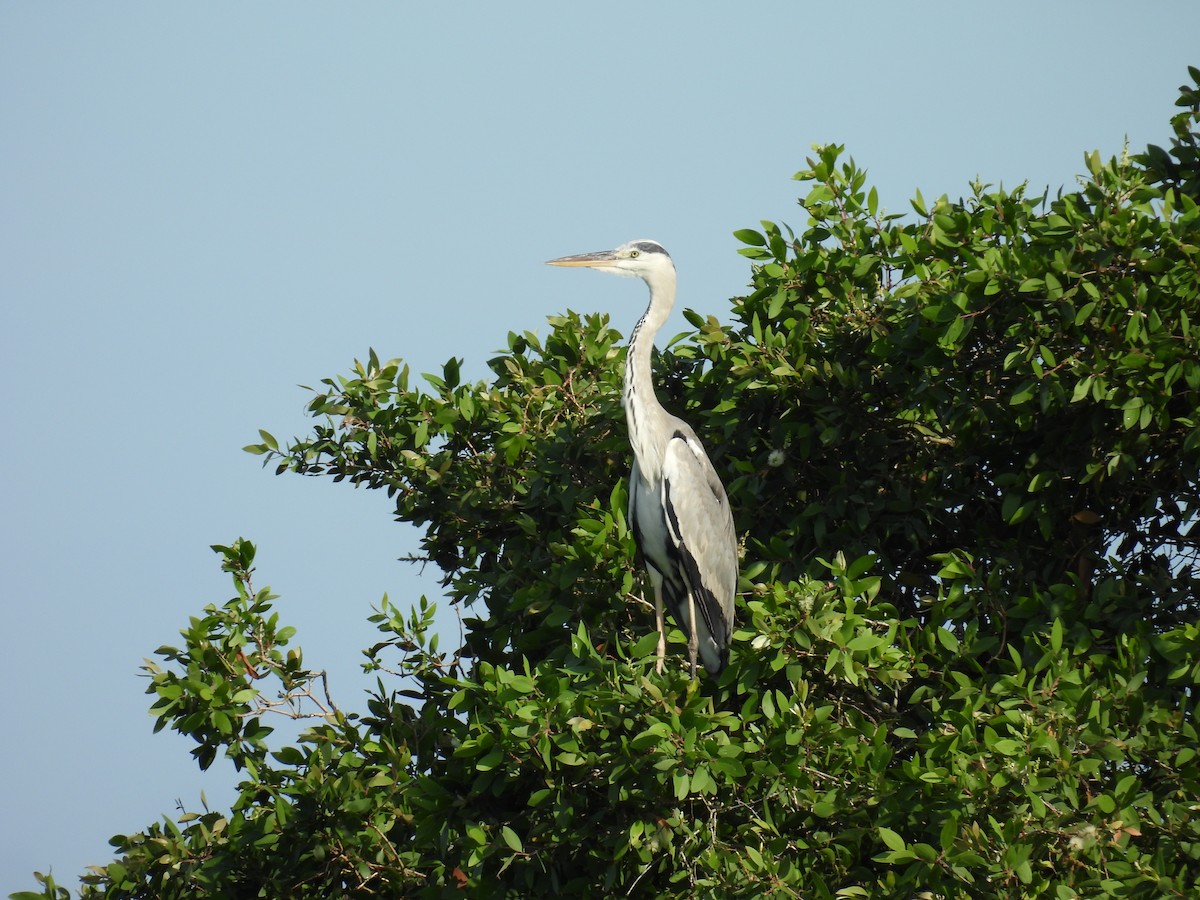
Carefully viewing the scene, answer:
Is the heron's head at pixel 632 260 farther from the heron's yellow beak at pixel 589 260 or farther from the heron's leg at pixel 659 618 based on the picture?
the heron's leg at pixel 659 618

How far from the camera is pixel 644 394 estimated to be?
6.04 metres

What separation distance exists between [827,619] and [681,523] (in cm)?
158

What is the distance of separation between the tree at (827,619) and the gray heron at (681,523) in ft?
0.60

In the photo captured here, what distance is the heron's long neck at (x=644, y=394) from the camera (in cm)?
593

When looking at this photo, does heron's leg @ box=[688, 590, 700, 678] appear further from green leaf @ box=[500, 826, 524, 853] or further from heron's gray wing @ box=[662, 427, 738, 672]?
green leaf @ box=[500, 826, 524, 853]

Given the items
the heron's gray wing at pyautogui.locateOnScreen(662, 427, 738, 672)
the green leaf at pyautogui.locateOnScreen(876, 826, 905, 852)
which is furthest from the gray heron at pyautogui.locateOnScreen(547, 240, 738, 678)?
the green leaf at pyautogui.locateOnScreen(876, 826, 905, 852)

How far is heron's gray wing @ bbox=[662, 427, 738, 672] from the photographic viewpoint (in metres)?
5.94

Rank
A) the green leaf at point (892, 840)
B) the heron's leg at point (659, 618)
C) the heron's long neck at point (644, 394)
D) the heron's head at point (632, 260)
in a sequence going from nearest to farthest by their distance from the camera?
the green leaf at point (892, 840), the heron's leg at point (659, 618), the heron's long neck at point (644, 394), the heron's head at point (632, 260)

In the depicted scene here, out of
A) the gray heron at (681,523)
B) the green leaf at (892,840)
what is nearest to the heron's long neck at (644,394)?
the gray heron at (681,523)

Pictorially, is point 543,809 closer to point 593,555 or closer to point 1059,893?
point 593,555

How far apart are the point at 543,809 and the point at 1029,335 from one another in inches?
103

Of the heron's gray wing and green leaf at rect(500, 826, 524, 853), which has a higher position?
the heron's gray wing

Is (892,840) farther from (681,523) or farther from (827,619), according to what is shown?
(681,523)

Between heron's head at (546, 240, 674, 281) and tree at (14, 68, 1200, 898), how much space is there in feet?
2.22
